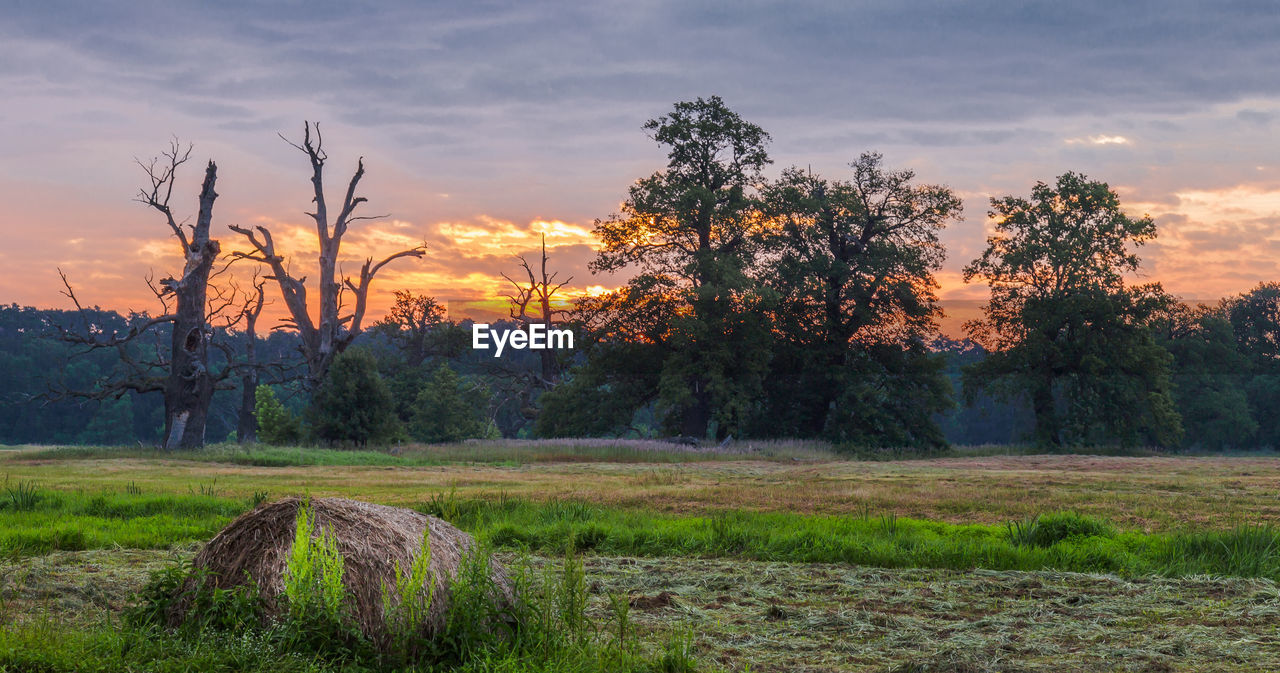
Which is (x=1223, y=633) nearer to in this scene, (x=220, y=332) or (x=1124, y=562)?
(x=1124, y=562)

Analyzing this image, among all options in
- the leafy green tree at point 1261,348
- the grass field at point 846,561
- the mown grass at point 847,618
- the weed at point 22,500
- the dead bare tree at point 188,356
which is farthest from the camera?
the leafy green tree at point 1261,348

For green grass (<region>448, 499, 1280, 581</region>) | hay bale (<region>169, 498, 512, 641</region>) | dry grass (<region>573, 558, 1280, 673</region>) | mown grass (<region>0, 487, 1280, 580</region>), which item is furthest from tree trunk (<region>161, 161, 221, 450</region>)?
hay bale (<region>169, 498, 512, 641</region>)

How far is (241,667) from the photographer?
21.9ft

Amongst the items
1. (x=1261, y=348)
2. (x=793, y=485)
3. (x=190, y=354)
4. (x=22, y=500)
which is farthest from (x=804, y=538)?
(x=1261, y=348)

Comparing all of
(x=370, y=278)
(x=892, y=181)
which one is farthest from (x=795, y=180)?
(x=370, y=278)

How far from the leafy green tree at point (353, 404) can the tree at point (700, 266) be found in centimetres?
1324

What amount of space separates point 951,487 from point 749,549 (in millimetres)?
12299

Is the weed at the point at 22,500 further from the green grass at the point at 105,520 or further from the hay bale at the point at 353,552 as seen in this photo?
the hay bale at the point at 353,552

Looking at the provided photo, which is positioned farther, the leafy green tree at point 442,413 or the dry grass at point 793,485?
the leafy green tree at point 442,413

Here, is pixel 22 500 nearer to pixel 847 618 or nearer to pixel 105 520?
pixel 105 520

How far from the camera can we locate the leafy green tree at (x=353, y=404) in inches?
1812

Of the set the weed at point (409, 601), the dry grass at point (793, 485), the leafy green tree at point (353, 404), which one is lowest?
the dry grass at point (793, 485)

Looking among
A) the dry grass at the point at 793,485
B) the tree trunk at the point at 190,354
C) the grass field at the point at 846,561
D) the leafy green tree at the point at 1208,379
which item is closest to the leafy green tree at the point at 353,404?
the tree trunk at the point at 190,354

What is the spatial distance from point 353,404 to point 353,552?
1592 inches
